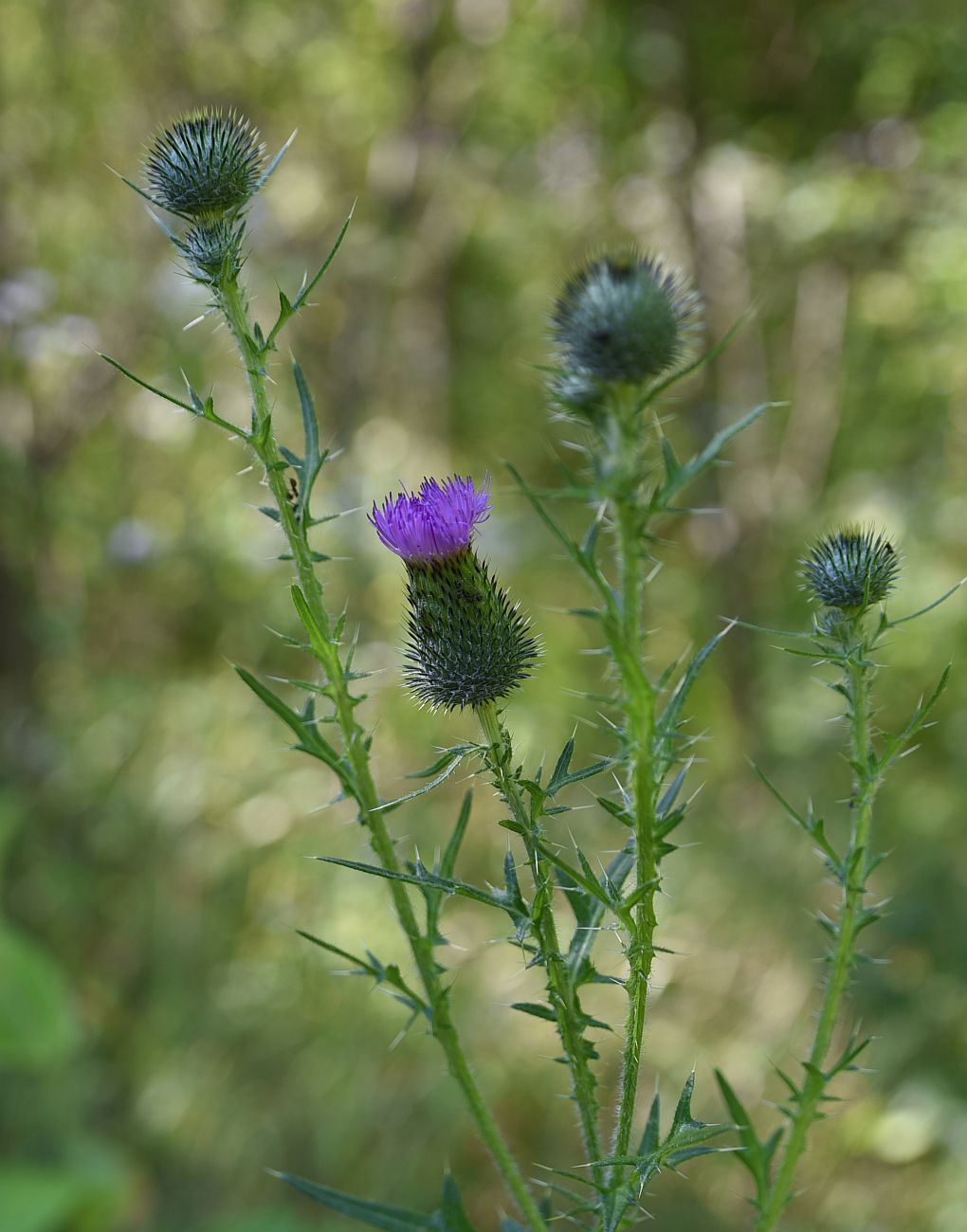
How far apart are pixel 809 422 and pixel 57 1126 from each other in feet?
13.9

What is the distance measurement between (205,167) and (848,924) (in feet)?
2.20

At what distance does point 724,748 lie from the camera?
507 centimetres

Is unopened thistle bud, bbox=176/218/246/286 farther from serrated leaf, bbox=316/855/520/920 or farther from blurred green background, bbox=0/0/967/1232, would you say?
blurred green background, bbox=0/0/967/1232

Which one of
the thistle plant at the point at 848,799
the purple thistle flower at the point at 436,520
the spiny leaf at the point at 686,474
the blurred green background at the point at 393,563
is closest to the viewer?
the spiny leaf at the point at 686,474

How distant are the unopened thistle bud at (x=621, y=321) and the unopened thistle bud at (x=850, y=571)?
0.68 ft

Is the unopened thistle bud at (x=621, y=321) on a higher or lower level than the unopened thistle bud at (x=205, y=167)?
lower

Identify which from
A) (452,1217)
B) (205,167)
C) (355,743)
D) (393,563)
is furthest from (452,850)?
(393,563)

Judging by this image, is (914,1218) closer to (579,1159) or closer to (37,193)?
(579,1159)

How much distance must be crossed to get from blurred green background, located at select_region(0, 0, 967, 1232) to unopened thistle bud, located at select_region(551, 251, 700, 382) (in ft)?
7.46

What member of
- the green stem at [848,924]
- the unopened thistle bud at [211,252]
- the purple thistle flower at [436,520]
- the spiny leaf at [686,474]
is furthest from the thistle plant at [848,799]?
the unopened thistle bud at [211,252]

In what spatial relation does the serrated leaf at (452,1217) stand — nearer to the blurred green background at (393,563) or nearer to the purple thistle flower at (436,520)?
the purple thistle flower at (436,520)

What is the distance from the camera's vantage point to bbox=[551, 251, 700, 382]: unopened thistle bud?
62cm

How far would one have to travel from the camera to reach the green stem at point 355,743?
28.1 inches

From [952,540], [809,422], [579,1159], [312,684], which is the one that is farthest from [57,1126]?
[809,422]
